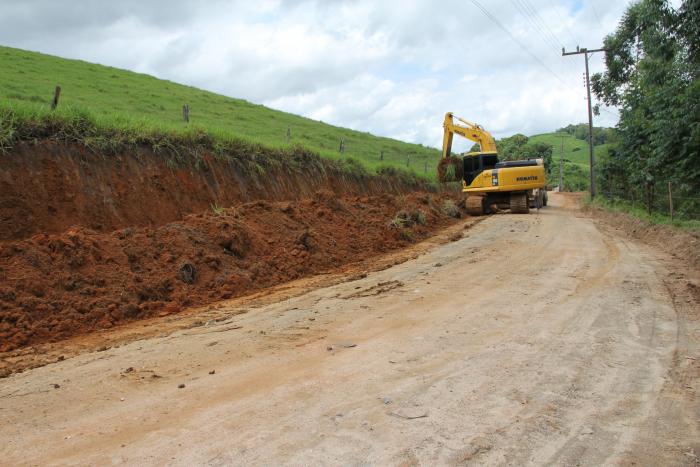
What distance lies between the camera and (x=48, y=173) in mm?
9234

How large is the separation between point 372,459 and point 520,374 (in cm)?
218

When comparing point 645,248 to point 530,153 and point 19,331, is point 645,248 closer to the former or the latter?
point 19,331

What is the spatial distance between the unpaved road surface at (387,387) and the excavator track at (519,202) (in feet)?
46.7

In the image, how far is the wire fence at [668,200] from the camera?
17.8 m

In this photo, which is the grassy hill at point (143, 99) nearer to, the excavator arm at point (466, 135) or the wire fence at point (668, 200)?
the excavator arm at point (466, 135)

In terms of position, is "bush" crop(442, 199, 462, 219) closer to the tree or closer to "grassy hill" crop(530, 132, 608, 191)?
the tree

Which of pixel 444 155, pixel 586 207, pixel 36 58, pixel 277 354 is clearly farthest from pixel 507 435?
pixel 36 58

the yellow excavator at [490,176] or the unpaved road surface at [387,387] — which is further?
the yellow excavator at [490,176]

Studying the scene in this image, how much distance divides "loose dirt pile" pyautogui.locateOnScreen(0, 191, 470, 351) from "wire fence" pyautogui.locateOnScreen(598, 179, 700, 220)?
11856mm

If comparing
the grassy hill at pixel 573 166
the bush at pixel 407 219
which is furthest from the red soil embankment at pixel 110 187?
the grassy hill at pixel 573 166

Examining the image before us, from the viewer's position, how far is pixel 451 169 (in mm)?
23219

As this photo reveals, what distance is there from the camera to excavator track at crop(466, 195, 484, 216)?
73.8 ft

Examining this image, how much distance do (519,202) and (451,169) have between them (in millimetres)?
3306

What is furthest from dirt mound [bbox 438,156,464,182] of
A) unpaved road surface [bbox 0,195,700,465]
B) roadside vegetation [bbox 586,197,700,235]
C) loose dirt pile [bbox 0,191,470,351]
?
unpaved road surface [bbox 0,195,700,465]
